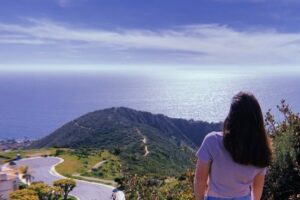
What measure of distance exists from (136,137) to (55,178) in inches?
1420

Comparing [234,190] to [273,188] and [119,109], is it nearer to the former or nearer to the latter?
[273,188]

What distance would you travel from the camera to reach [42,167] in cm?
4084

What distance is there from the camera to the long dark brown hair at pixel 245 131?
3.02m

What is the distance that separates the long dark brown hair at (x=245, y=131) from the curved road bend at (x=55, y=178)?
26.6 meters

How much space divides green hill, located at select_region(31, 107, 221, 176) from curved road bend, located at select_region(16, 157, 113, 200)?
7.36 meters

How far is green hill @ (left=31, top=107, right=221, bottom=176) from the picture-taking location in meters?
51.8

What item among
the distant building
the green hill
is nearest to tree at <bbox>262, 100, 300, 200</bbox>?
the distant building

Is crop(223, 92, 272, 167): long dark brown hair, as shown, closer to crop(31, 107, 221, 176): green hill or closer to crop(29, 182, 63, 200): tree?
crop(29, 182, 63, 200): tree

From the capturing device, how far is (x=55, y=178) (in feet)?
119

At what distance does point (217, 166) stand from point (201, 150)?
6.3 inches

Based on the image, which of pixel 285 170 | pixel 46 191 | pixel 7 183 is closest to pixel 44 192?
pixel 46 191

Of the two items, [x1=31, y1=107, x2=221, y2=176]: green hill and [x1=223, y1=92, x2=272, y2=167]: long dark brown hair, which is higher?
[x1=223, y1=92, x2=272, y2=167]: long dark brown hair

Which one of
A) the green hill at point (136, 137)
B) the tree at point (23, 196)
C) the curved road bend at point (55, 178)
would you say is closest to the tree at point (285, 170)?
the tree at point (23, 196)

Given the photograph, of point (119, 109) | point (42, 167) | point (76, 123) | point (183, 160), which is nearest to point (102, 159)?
point (42, 167)
